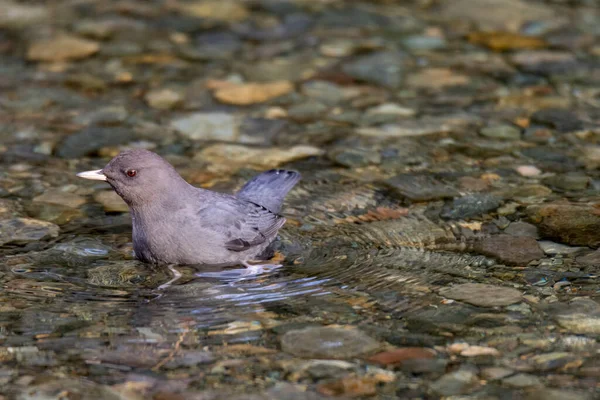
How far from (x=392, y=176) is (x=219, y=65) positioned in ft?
9.91

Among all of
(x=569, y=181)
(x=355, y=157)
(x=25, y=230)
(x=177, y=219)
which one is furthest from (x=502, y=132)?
(x=25, y=230)

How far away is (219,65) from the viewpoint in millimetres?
9586

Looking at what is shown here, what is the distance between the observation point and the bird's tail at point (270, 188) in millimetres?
6621

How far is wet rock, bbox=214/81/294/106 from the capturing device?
29.0 feet

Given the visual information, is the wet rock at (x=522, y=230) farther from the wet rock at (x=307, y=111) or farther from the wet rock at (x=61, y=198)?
the wet rock at (x=61, y=198)

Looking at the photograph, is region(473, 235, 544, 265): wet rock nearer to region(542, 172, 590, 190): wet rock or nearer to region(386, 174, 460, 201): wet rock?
region(386, 174, 460, 201): wet rock

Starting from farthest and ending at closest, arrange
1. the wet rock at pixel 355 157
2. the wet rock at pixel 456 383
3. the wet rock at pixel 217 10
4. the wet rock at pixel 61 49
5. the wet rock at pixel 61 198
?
the wet rock at pixel 217 10 → the wet rock at pixel 61 49 → the wet rock at pixel 355 157 → the wet rock at pixel 61 198 → the wet rock at pixel 456 383

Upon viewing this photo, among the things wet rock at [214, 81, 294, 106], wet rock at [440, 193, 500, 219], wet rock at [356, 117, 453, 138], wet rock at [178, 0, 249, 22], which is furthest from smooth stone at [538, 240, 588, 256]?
→ wet rock at [178, 0, 249, 22]

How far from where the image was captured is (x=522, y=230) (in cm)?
630

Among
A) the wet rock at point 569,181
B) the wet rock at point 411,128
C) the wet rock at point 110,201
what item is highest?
the wet rock at point 411,128

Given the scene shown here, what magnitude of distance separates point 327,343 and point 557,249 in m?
1.97

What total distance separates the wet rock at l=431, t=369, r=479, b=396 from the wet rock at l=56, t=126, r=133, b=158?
4.19 m

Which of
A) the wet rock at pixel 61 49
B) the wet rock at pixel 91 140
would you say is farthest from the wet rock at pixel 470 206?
the wet rock at pixel 61 49

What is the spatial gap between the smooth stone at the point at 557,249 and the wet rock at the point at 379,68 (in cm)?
339
